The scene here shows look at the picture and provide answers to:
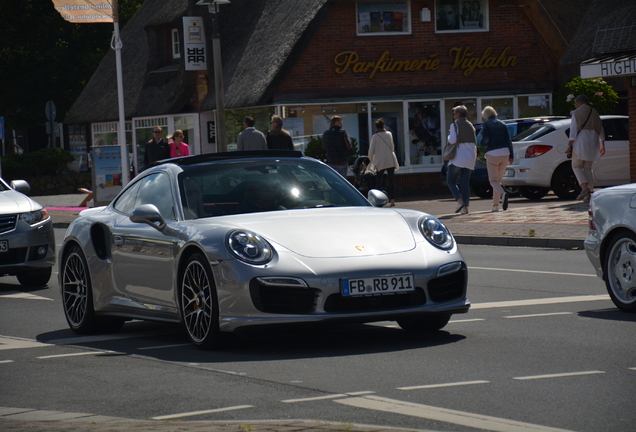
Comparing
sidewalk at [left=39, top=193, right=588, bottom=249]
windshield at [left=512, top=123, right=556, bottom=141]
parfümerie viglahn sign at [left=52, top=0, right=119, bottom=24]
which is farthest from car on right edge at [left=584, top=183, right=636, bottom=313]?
parfümerie viglahn sign at [left=52, top=0, right=119, bottom=24]

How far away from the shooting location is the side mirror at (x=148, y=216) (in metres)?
8.59

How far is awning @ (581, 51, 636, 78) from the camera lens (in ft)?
75.0

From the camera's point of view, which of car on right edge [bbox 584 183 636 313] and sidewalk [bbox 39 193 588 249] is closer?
car on right edge [bbox 584 183 636 313]

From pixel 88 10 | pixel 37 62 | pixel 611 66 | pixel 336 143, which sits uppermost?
pixel 37 62

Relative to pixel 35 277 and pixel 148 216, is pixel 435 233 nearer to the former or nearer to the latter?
pixel 148 216

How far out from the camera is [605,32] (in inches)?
965

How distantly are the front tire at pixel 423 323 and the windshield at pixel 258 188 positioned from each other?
0.97m

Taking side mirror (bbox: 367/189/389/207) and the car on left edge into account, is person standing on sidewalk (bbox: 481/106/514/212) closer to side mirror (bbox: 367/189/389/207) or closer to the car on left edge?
the car on left edge

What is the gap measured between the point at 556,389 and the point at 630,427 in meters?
0.97

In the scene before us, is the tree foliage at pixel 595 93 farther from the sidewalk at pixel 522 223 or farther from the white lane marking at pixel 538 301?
the white lane marking at pixel 538 301

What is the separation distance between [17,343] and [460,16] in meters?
25.8

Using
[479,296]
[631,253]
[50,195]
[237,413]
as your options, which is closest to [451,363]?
[237,413]

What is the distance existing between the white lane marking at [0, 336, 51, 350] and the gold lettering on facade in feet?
77.8

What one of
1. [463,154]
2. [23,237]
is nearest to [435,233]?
[23,237]
